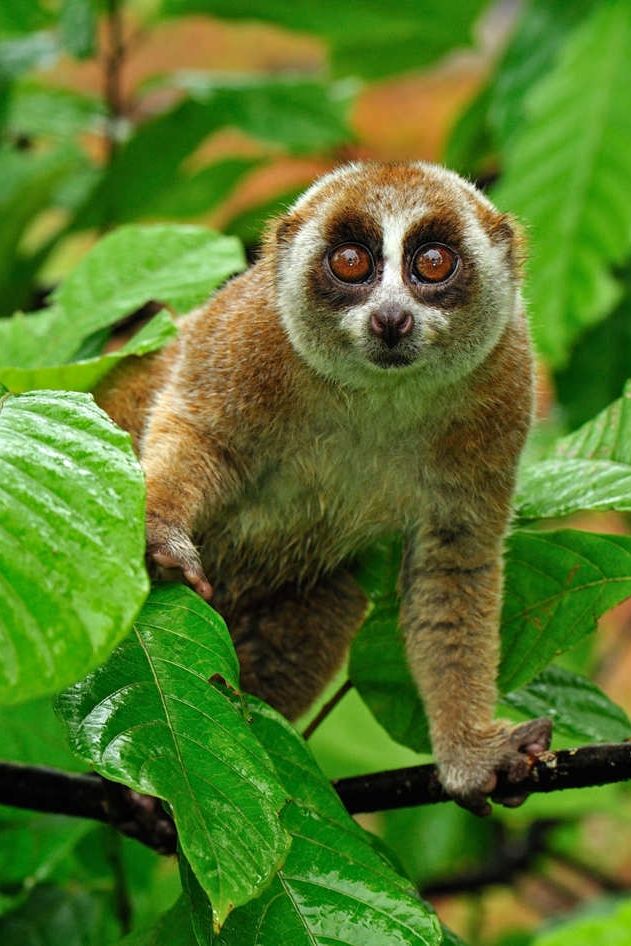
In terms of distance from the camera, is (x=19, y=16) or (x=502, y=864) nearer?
(x=19, y=16)

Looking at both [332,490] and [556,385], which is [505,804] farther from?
[556,385]

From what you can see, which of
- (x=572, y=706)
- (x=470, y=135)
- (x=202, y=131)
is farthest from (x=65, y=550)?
(x=470, y=135)

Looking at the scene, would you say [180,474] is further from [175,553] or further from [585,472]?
[585,472]

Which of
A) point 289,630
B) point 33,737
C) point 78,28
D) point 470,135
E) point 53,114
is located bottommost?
point 33,737

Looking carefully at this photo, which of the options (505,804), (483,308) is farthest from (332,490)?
(505,804)

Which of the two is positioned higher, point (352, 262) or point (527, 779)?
point (352, 262)

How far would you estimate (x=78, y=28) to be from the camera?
14.1 feet

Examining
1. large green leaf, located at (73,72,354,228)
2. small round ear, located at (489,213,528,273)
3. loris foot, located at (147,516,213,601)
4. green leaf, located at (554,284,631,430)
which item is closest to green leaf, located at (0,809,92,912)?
loris foot, located at (147,516,213,601)

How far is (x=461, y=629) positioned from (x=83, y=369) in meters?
1.02

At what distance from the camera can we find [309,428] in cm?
294

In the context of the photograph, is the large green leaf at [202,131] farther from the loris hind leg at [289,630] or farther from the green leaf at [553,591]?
the green leaf at [553,591]

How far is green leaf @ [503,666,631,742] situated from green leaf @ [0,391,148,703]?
4.39 ft

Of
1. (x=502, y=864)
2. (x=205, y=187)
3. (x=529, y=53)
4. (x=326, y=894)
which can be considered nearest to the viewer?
(x=326, y=894)

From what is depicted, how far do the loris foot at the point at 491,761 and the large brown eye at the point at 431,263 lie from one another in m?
0.95
